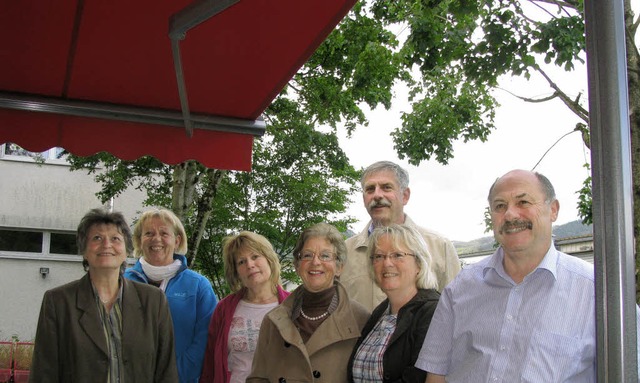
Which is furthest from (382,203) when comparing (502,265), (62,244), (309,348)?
(62,244)

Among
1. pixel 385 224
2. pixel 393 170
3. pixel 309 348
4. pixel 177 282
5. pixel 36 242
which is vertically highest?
pixel 36 242

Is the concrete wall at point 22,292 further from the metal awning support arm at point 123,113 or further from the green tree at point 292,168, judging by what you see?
the metal awning support arm at point 123,113

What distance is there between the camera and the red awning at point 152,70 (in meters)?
3.16

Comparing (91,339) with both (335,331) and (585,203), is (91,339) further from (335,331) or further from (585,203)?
(585,203)

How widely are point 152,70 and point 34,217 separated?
1888 centimetres

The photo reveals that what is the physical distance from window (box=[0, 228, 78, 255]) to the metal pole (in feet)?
67.5

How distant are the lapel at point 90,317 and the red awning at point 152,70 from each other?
1.11 meters

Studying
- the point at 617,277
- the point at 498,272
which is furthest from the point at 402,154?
the point at 617,277

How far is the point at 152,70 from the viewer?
3.74 m

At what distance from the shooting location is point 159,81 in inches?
152

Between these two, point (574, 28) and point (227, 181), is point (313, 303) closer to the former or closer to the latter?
point (574, 28)

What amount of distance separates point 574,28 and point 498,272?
6.18 m

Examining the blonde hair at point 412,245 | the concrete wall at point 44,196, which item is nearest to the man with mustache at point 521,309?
the blonde hair at point 412,245

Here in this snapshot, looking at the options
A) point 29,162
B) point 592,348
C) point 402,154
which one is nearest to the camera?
point 592,348
